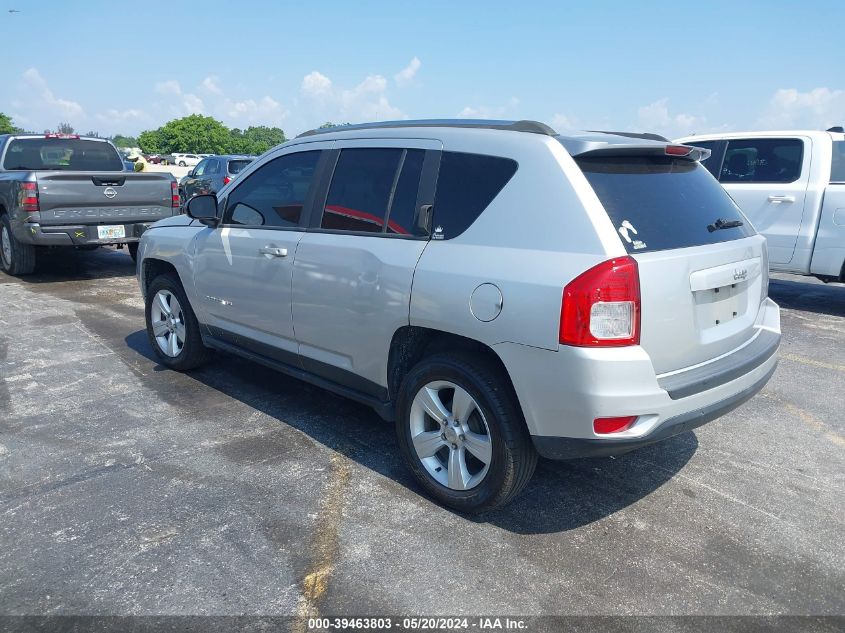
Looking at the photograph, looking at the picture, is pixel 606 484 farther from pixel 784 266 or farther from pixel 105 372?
pixel 784 266

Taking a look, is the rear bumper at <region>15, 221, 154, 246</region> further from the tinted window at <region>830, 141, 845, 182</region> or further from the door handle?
the tinted window at <region>830, 141, 845, 182</region>

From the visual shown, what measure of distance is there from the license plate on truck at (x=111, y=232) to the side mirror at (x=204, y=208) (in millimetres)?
4902

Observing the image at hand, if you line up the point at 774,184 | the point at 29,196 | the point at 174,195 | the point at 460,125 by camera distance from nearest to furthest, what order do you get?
the point at 460,125 → the point at 774,184 → the point at 29,196 → the point at 174,195

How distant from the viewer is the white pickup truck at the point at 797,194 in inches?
291

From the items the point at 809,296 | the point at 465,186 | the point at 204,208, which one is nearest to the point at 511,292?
the point at 465,186

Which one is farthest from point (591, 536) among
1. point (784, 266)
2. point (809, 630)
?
point (784, 266)

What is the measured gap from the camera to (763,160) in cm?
798

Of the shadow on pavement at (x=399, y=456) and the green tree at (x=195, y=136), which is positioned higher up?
the green tree at (x=195, y=136)

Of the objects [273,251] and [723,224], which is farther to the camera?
[273,251]

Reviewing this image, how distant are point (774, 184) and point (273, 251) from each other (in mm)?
6165

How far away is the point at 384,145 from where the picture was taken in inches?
151

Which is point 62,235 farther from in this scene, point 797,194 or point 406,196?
point 797,194

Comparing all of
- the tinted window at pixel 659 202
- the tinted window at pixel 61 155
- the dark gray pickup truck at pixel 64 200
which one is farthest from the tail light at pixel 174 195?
the tinted window at pixel 659 202

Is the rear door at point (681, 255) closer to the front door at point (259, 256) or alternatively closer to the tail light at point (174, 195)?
the front door at point (259, 256)
